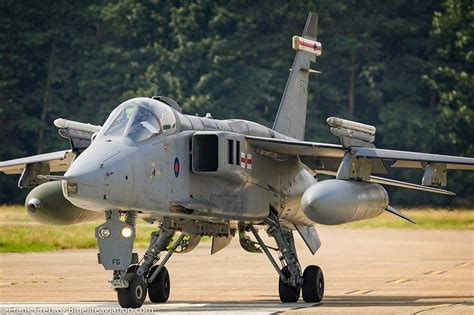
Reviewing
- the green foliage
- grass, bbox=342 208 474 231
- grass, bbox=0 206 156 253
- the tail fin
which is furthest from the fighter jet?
the green foliage

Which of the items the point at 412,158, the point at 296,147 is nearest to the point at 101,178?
the point at 296,147

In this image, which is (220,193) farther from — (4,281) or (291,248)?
(4,281)

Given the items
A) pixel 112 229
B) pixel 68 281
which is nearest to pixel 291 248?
pixel 112 229

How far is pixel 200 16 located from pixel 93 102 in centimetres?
761

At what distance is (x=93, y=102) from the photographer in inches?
2297

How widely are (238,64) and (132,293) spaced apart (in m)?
44.4

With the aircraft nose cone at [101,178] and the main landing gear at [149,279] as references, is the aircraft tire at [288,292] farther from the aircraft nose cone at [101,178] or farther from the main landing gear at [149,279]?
the aircraft nose cone at [101,178]

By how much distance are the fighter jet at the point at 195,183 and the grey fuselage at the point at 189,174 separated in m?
0.01

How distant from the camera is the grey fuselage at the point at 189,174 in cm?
1492

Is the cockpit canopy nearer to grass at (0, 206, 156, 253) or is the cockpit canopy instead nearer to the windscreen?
the windscreen

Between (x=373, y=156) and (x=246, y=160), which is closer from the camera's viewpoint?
(x=373, y=156)

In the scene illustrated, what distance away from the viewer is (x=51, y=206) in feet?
57.6

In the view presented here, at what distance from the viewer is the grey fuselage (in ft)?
49.0

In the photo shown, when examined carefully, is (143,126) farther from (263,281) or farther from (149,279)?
(263,281)
